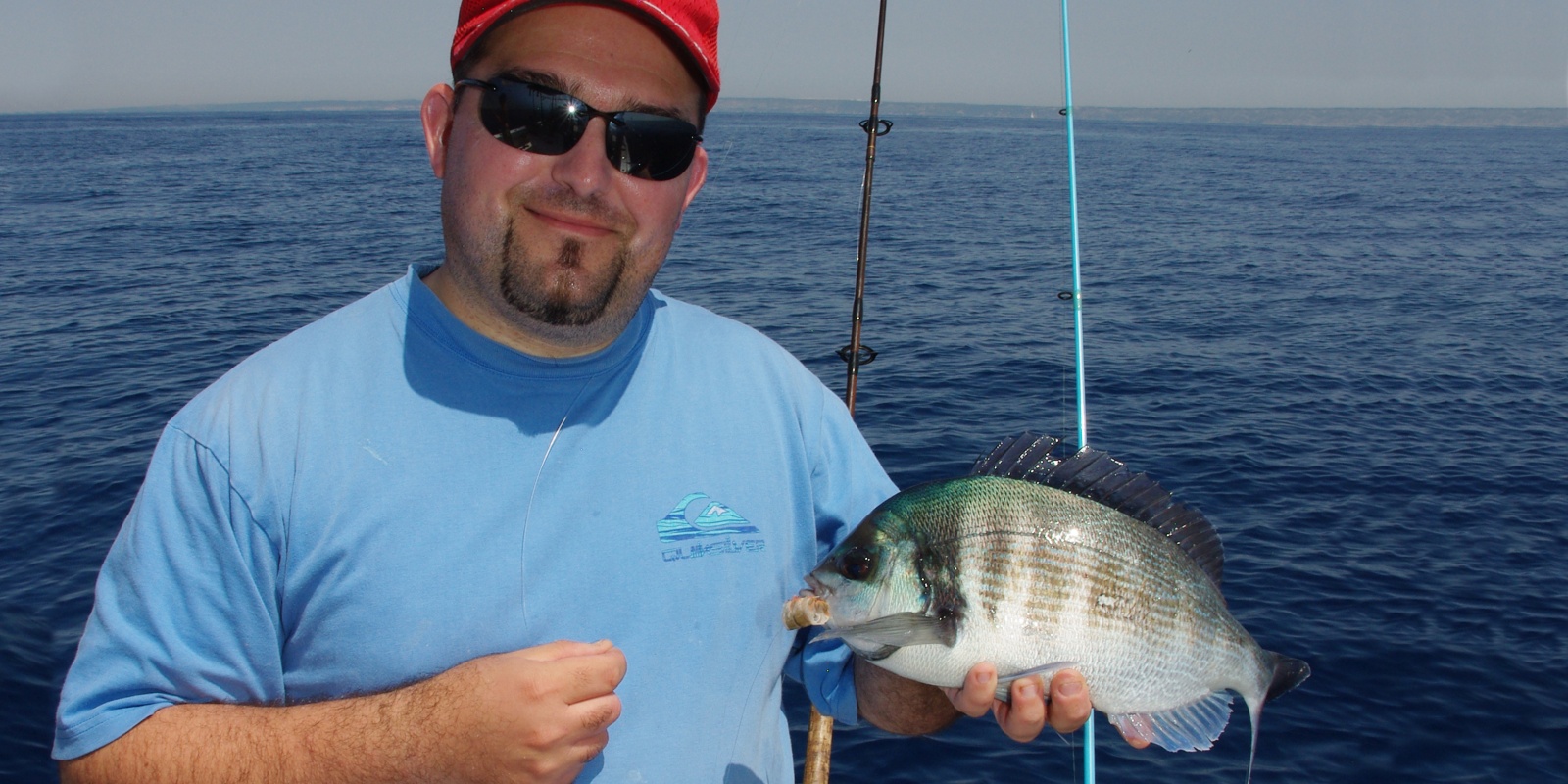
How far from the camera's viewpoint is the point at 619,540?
1.93 meters

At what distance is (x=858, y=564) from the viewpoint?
7.52 ft

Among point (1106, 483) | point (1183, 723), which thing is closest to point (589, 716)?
point (1106, 483)

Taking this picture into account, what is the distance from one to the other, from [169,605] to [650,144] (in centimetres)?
117

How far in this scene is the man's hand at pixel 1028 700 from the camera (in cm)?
219

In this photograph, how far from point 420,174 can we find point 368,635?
4746cm

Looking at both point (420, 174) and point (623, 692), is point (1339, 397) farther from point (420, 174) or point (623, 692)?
point (420, 174)

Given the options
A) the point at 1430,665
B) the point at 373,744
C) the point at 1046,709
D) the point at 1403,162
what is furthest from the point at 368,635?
the point at 1403,162

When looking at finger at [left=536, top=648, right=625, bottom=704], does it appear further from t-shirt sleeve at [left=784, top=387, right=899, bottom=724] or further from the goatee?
t-shirt sleeve at [left=784, top=387, right=899, bottom=724]

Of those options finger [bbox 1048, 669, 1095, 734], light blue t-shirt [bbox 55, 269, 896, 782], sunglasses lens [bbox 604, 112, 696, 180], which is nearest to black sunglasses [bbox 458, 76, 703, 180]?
sunglasses lens [bbox 604, 112, 696, 180]

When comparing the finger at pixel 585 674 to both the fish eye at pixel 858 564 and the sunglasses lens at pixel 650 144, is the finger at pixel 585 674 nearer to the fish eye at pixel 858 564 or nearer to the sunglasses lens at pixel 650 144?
the fish eye at pixel 858 564

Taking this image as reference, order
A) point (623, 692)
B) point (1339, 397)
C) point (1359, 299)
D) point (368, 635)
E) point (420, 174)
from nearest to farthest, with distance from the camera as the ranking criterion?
point (368, 635) < point (623, 692) < point (1339, 397) < point (1359, 299) < point (420, 174)

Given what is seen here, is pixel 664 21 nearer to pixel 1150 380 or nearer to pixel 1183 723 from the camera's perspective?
pixel 1183 723

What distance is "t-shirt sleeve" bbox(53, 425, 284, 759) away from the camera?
5.27ft

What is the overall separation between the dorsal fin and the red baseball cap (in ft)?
3.91
